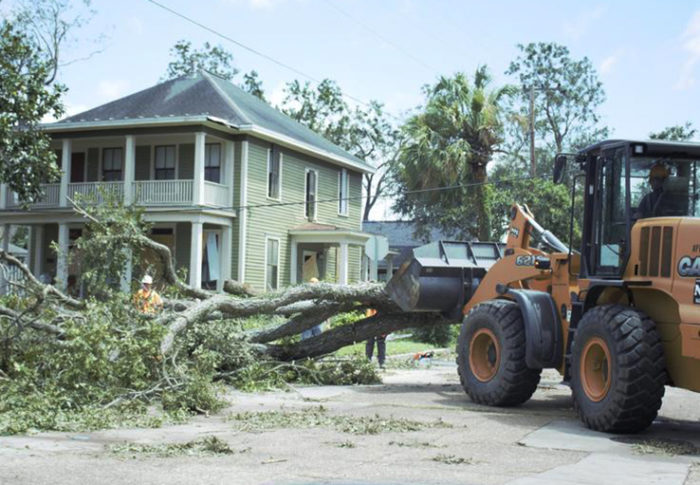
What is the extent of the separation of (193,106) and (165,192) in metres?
3.23

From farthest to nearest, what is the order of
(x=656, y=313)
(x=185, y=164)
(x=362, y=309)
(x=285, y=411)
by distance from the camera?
(x=185, y=164) → (x=362, y=309) → (x=285, y=411) → (x=656, y=313)

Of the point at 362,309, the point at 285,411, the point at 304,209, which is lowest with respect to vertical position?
the point at 285,411

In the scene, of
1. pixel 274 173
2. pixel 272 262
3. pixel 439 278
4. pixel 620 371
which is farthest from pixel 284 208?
pixel 620 371

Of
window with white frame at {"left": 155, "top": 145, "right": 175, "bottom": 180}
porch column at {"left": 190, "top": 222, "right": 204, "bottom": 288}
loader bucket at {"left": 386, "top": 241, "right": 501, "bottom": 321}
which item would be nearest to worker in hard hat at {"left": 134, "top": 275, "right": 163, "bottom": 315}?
loader bucket at {"left": 386, "top": 241, "right": 501, "bottom": 321}

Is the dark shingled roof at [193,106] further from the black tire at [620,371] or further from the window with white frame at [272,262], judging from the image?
the black tire at [620,371]

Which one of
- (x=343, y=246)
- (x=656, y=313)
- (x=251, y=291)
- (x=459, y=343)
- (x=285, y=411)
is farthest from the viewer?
(x=343, y=246)

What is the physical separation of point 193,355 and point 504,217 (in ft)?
87.6

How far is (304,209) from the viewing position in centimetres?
3328

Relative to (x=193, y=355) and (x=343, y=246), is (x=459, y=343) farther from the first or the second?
(x=343, y=246)

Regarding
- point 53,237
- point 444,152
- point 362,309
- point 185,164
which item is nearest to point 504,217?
point 444,152

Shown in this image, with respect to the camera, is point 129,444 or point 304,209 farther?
point 304,209

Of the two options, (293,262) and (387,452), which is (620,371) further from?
(293,262)

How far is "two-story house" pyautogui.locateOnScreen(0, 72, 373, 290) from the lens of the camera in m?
28.2

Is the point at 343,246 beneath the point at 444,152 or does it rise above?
beneath
